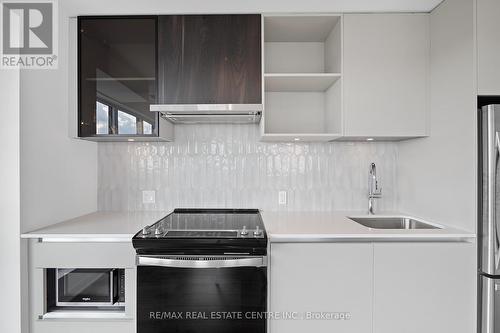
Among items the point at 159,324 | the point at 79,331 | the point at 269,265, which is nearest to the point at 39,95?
the point at 79,331

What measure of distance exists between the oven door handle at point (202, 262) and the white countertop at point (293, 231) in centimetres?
15

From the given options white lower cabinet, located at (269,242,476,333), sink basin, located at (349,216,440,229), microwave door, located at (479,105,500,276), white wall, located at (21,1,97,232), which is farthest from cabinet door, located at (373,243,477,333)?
white wall, located at (21,1,97,232)

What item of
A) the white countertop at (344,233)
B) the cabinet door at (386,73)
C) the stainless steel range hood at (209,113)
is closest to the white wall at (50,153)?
the stainless steel range hood at (209,113)

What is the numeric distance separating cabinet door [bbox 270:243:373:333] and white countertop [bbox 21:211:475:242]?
6 centimetres

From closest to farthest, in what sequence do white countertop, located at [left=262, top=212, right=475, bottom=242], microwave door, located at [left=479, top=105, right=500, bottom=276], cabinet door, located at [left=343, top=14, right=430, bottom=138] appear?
microwave door, located at [left=479, top=105, right=500, bottom=276] < white countertop, located at [left=262, top=212, right=475, bottom=242] < cabinet door, located at [left=343, top=14, right=430, bottom=138]

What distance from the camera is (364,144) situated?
2.43 metres

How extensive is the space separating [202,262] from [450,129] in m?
1.60

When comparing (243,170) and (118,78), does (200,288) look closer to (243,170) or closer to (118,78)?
(243,170)

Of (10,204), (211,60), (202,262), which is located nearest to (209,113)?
(211,60)

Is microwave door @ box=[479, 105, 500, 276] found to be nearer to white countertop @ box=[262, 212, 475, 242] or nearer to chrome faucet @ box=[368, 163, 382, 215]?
white countertop @ box=[262, 212, 475, 242]

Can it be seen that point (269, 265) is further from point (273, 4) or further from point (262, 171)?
point (273, 4)

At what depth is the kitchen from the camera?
1681 millimetres

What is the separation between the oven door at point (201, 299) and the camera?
1681 millimetres

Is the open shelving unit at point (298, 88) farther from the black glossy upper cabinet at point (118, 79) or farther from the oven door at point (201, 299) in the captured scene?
the oven door at point (201, 299)
